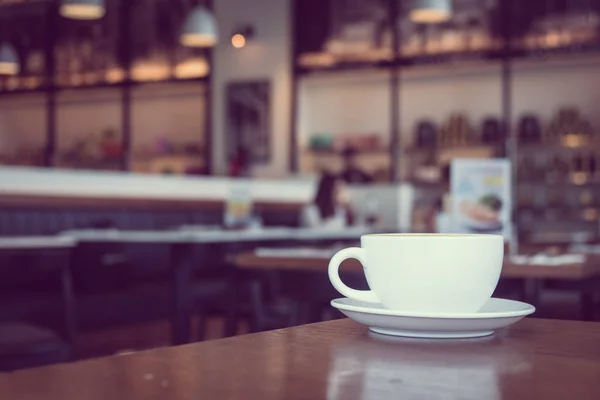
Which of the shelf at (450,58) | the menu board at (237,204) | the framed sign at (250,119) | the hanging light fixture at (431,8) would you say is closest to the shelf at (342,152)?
the framed sign at (250,119)

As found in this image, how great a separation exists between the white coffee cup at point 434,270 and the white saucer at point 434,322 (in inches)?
1.0

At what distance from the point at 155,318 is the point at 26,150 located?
700 cm

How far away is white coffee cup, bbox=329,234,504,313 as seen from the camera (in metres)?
0.76

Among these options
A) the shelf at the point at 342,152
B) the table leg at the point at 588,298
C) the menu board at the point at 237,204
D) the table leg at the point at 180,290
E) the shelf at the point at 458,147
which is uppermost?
the shelf at the point at 458,147

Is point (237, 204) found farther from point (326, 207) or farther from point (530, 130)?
point (530, 130)

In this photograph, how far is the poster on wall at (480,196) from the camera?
2.73 metres

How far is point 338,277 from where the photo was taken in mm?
843

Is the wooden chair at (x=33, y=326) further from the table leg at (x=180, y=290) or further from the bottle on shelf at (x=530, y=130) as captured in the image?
the bottle on shelf at (x=530, y=130)

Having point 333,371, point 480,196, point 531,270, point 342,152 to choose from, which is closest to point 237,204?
point 480,196

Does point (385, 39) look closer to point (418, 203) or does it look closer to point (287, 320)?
point (418, 203)

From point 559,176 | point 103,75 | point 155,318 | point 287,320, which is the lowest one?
point 155,318

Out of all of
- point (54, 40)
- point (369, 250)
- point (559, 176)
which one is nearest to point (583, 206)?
point (559, 176)

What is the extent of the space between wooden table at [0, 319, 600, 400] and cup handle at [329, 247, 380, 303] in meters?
0.07

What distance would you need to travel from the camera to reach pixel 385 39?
10.4 meters
